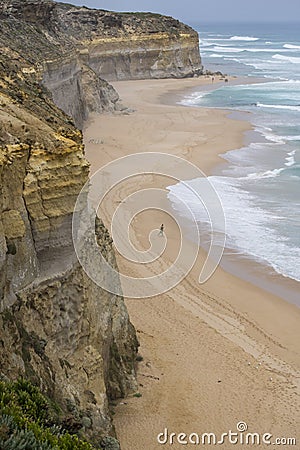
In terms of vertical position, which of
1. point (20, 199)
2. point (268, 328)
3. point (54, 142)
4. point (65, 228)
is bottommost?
point (268, 328)

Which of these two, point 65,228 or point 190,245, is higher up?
point 65,228

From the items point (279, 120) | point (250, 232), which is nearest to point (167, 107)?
point (279, 120)

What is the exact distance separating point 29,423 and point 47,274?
3.13 metres

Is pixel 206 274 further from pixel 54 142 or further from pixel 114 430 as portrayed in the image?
pixel 54 142

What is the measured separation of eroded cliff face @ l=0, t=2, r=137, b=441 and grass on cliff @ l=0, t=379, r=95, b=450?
578 mm

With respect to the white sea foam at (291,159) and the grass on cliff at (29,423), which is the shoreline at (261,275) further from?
the white sea foam at (291,159)

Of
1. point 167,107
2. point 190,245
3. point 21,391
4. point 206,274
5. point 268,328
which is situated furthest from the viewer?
point 167,107

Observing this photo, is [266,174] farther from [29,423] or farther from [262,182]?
[29,423]

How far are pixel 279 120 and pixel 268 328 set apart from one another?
105 ft

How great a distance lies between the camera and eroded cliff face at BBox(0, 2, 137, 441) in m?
8.56

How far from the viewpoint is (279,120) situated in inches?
1759


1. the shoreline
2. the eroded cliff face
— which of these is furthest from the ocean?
the eroded cliff face

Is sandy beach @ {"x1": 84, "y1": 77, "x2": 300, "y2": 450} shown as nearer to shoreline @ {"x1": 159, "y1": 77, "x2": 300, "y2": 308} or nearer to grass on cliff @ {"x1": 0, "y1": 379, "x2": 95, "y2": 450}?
shoreline @ {"x1": 159, "y1": 77, "x2": 300, "y2": 308}

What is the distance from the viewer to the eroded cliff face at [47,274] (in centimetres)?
856
